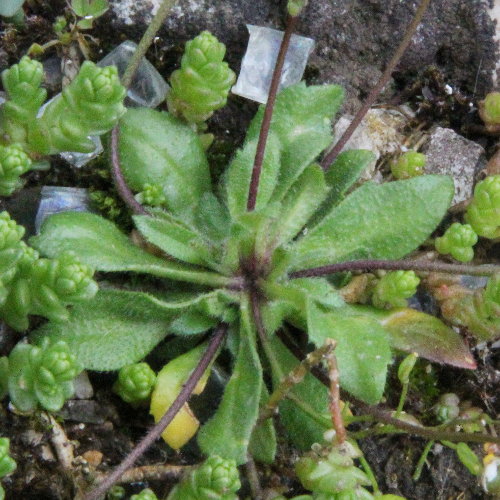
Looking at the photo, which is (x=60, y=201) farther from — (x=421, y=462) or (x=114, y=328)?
(x=421, y=462)

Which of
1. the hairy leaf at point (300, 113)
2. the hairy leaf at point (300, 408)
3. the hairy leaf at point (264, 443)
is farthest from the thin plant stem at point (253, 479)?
the hairy leaf at point (300, 113)

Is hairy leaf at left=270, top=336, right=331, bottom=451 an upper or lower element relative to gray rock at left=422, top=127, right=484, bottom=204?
lower

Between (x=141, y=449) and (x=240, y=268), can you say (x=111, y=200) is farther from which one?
(x=141, y=449)

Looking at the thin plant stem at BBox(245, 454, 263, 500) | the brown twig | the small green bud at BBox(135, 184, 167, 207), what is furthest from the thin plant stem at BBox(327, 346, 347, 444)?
the small green bud at BBox(135, 184, 167, 207)

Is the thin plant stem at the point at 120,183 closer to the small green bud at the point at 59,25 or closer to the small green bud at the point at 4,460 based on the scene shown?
the small green bud at the point at 59,25

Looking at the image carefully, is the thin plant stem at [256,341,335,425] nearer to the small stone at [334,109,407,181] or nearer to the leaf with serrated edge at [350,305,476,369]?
the leaf with serrated edge at [350,305,476,369]

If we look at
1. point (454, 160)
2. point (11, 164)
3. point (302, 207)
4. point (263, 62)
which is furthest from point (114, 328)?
point (454, 160)

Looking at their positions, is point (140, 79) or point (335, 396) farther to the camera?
point (140, 79)
